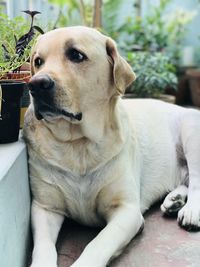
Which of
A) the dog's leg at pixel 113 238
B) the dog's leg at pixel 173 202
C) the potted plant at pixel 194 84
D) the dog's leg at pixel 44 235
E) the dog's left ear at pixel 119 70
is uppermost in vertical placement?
the dog's left ear at pixel 119 70

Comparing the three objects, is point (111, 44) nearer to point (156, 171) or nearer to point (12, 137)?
point (12, 137)

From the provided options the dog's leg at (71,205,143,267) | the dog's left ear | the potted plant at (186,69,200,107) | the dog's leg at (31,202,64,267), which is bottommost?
the potted plant at (186,69,200,107)

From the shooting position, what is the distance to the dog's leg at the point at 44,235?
1.27m

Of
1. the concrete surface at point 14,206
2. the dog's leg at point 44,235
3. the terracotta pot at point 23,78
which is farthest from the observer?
the terracotta pot at point 23,78

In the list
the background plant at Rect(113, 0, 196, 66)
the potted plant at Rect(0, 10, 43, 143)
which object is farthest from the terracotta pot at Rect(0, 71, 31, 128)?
the background plant at Rect(113, 0, 196, 66)

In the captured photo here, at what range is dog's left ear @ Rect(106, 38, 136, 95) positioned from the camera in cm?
149

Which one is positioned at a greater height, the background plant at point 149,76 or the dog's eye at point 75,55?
the dog's eye at point 75,55

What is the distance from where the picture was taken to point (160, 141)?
1.93 meters

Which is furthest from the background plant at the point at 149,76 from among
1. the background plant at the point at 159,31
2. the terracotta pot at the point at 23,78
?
the terracotta pot at the point at 23,78

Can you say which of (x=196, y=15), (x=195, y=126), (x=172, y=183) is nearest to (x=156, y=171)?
(x=172, y=183)

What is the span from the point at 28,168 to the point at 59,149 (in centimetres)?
14

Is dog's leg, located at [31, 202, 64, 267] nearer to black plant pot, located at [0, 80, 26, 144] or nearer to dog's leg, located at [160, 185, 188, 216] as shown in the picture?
black plant pot, located at [0, 80, 26, 144]

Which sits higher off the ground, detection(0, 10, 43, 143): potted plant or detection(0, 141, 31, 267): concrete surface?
detection(0, 10, 43, 143): potted plant

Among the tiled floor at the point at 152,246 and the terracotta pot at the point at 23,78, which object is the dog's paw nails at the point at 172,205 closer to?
the tiled floor at the point at 152,246
